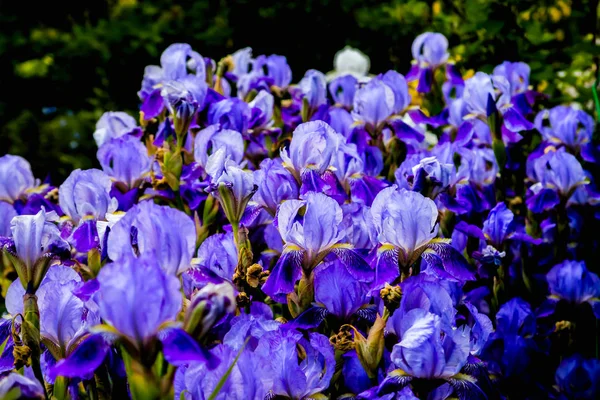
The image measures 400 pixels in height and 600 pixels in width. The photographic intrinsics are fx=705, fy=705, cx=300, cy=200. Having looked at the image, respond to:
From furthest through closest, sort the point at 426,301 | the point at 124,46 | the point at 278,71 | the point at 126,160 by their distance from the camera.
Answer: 1. the point at 124,46
2. the point at 278,71
3. the point at 126,160
4. the point at 426,301

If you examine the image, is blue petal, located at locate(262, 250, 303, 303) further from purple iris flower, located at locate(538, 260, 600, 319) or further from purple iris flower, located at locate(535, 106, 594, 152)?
purple iris flower, located at locate(535, 106, 594, 152)

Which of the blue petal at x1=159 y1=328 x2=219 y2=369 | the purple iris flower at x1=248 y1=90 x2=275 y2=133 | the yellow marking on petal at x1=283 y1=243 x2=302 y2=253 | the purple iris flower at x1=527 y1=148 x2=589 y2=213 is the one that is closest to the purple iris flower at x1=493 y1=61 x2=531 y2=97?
the purple iris flower at x1=527 y1=148 x2=589 y2=213

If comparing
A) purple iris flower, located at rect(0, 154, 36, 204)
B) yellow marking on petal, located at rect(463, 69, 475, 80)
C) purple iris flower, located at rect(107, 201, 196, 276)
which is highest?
purple iris flower, located at rect(107, 201, 196, 276)

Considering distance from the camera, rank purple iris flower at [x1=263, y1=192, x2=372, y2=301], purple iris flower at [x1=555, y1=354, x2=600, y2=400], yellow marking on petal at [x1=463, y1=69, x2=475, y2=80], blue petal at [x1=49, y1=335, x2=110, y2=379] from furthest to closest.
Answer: yellow marking on petal at [x1=463, y1=69, x2=475, y2=80] < purple iris flower at [x1=555, y1=354, x2=600, y2=400] < purple iris flower at [x1=263, y1=192, x2=372, y2=301] < blue petal at [x1=49, y1=335, x2=110, y2=379]

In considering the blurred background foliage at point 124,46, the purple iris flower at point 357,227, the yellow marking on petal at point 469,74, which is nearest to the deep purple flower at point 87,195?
the purple iris flower at point 357,227

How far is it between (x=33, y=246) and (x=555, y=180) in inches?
83.1

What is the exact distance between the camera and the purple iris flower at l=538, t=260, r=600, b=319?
9.01 feet

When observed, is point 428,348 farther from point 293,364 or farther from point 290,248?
point 290,248

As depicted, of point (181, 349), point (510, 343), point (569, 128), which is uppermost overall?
point (181, 349)

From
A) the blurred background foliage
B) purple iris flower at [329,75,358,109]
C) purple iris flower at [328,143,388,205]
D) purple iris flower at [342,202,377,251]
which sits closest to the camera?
purple iris flower at [342,202,377,251]

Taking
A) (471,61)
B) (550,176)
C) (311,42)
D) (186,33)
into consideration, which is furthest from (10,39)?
(550,176)

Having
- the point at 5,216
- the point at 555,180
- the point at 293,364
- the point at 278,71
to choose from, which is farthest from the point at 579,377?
the point at 5,216

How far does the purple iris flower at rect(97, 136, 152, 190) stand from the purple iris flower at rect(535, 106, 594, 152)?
1.88m

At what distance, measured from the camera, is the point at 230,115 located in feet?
9.31
